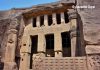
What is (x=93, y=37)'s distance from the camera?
23.2 ft

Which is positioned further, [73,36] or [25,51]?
[25,51]

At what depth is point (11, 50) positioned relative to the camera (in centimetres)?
1376

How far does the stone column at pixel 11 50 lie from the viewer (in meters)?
13.3

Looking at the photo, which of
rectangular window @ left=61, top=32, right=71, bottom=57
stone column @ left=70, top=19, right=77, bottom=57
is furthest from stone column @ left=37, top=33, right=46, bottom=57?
stone column @ left=70, top=19, right=77, bottom=57

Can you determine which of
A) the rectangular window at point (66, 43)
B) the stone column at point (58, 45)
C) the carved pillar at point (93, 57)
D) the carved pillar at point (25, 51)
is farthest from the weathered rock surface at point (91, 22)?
the carved pillar at point (25, 51)

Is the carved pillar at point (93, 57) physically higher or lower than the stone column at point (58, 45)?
lower

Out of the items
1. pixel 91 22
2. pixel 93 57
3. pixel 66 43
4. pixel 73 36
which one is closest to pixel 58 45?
pixel 66 43

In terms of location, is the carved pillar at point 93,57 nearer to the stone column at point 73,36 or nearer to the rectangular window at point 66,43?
the stone column at point 73,36

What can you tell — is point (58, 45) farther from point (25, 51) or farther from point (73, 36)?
point (25, 51)

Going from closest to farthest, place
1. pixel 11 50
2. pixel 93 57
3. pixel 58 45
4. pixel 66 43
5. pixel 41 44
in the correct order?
pixel 93 57 → pixel 11 50 → pixel 58 45 → pixel 41 44 → pixel 66 43

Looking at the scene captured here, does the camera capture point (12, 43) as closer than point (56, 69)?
No

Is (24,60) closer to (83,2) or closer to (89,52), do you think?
(83,2)

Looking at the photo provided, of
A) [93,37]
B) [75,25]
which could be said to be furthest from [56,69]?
[75,25]

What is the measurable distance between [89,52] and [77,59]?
56 cm
